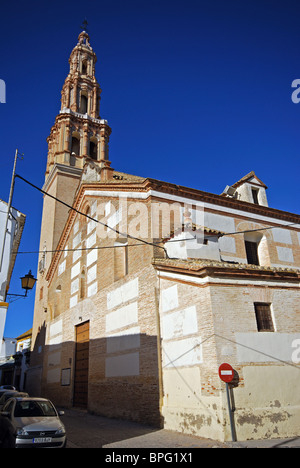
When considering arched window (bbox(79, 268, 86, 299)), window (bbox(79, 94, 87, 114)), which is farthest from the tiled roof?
window (bbox(79, 94, 87, 114))

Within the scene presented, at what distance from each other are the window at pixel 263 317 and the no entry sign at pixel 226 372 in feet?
5.36

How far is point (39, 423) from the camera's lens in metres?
7.37

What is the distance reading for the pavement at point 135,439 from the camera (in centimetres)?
784

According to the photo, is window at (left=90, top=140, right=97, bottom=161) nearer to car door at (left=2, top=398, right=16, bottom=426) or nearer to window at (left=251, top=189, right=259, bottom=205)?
window at (left=251, top=189, right=259, bottom=205)

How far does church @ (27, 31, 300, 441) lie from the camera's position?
350 inches

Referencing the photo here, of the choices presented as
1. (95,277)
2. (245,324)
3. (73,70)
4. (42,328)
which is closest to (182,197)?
(95,277)

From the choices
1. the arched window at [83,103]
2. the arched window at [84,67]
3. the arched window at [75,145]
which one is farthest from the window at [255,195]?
the arched window at [84,67]

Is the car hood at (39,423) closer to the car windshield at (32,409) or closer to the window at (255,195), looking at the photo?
the car windshield at (32,409)

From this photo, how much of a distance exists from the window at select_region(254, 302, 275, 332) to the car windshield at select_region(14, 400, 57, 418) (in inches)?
233

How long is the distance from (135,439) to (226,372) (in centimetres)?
304

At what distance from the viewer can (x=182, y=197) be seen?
15594 mm

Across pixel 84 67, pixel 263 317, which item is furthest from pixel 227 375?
pixel 84 67

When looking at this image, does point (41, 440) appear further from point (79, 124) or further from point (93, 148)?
point (79, 124)
